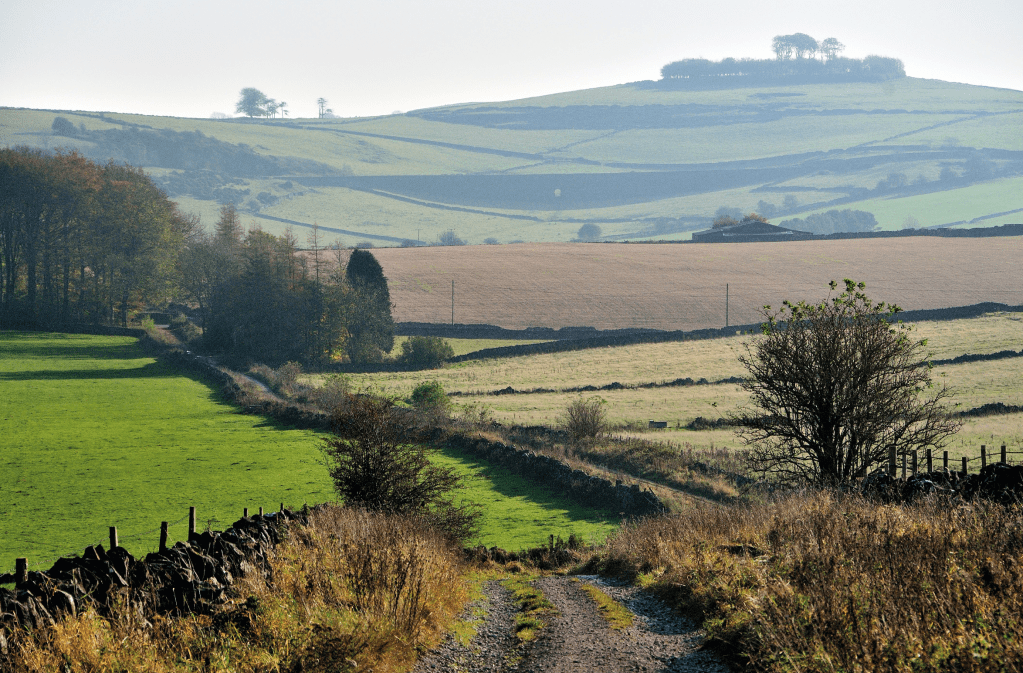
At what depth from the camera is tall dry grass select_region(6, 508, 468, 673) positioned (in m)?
9.52

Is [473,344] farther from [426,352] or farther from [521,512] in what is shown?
[521,512]

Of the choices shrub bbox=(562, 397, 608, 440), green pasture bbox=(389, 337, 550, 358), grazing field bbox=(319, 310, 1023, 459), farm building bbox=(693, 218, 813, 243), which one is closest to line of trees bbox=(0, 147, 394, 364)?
green pasture bbox=(389, 337, 550, 358)

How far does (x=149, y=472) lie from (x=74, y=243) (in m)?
77.2

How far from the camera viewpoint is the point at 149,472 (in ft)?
123

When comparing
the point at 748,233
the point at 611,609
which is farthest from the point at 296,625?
the point at 748,233

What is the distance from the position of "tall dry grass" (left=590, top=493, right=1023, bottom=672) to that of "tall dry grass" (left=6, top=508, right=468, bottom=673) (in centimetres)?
385

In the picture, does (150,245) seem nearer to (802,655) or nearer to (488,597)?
(488,597)

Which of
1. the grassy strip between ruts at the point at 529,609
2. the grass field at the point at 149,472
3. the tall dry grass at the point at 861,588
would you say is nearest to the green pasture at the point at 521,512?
the grass field at the point at 149,472

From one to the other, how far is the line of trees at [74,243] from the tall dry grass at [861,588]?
96676 mm

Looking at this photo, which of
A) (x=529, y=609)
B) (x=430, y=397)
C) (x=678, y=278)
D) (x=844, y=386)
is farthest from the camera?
(x=678, y=278)

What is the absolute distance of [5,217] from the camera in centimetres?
9788

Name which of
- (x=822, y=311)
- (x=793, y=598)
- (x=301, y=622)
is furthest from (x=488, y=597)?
(x=822, y=311)

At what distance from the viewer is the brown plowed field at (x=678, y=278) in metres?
102

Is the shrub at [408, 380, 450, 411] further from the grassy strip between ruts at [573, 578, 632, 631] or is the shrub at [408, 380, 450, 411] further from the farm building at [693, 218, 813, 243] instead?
the farm building at [693, 218, 813, 243]
